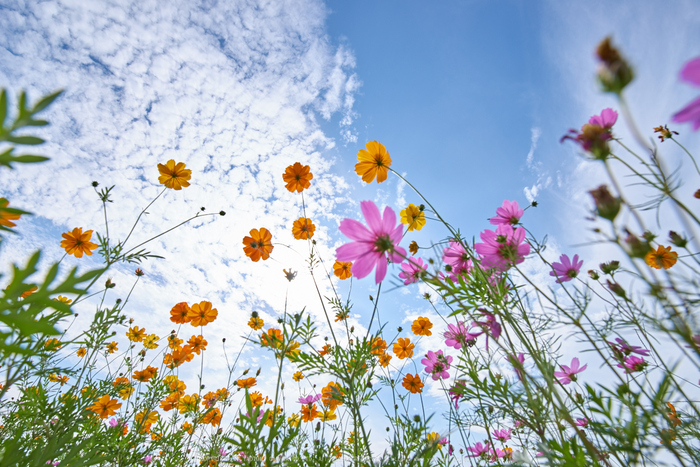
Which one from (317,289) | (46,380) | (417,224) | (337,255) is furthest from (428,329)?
(46,380)

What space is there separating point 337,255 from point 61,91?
2.46ft

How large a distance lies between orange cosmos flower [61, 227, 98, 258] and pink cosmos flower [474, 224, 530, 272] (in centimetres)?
327

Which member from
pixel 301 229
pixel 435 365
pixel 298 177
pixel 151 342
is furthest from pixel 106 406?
pixel 435 365

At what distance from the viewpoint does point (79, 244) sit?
2.80m

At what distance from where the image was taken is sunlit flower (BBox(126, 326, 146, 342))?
13.8ft

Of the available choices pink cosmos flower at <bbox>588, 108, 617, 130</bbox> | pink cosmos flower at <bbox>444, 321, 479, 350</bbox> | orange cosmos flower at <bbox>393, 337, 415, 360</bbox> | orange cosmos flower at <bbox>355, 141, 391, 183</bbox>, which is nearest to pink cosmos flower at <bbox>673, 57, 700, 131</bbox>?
pink cosmos flower at <bbox>588, 108, 617, 130</bbox>

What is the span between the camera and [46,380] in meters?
2.25

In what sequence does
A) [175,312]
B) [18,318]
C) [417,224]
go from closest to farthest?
[18,318], [417,224], [175,312]

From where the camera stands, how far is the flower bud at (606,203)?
2.03ft

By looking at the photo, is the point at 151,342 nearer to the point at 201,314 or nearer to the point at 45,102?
the point at 201,314

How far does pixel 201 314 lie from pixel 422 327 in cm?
246

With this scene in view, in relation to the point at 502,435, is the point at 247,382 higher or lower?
higher

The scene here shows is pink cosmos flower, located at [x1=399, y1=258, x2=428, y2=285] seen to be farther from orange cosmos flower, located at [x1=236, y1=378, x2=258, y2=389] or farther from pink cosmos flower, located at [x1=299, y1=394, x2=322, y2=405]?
orange cosmos flower, located at [x1=236, y1=378, x2=258, y2=389]

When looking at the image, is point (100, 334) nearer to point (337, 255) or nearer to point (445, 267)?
point (337, 255)
